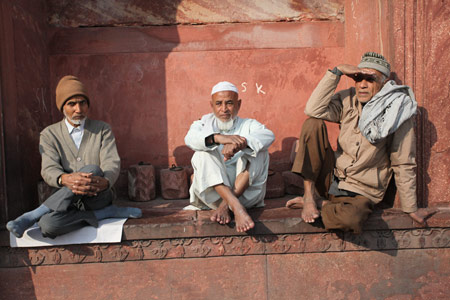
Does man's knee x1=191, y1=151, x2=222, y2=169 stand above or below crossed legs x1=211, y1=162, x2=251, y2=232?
above

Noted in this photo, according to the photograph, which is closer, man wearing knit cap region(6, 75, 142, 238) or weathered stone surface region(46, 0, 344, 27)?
man wearing knit cap region(6, 75, 142, 238)

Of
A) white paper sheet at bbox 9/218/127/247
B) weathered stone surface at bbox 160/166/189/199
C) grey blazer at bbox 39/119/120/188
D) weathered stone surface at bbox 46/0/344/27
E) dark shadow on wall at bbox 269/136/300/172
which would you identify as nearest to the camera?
white paper sheet at bbox 9/218/127/247

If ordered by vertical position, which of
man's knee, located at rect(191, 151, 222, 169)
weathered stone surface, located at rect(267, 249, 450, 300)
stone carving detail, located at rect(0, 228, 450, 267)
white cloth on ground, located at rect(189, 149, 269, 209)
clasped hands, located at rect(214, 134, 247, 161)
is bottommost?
weathered stone surface, located at rect(267, 249, 450, 300)

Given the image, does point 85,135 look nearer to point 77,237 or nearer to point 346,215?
point 77,237

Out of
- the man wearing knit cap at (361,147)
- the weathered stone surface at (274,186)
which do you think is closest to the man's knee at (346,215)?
the man wearing knit cap at (361,147)

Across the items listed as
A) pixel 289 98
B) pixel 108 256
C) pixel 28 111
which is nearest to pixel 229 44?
pixel 289 98

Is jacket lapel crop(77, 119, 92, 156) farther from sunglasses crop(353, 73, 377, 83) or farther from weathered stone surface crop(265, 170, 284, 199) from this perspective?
sunglasses crop(353, 73, 377, 83)

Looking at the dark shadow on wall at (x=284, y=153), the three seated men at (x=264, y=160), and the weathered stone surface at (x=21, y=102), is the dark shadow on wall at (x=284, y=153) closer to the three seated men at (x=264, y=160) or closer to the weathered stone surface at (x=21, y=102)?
the three seated men at (x=264, y=160)

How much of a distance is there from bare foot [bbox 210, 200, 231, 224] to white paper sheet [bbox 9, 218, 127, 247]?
756mm

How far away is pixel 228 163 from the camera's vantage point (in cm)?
355

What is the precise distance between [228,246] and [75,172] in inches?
55.1

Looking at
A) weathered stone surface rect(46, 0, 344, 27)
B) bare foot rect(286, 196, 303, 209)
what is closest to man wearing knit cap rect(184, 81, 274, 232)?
bare foot rect(286, 196, 303, 209)

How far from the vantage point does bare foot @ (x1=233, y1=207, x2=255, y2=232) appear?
3100 millimetres

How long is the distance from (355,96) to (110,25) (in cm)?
293
